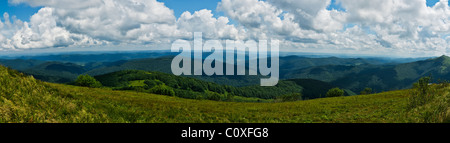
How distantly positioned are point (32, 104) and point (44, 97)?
1071 mm
